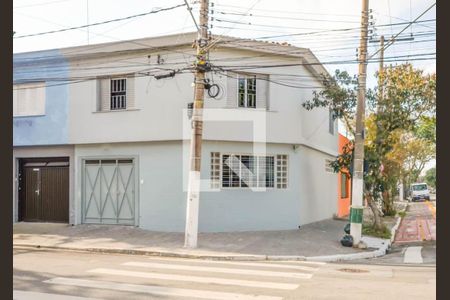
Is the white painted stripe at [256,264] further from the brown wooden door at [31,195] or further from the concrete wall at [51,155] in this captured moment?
the brown wooden door at [31,195]

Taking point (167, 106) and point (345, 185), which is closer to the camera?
point (167, 106)

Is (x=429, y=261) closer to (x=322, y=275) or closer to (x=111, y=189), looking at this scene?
(x=322, y=275)

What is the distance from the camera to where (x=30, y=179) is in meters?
18.7

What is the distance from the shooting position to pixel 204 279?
9.12 meters

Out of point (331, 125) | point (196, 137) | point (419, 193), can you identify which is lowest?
point (419, 193)

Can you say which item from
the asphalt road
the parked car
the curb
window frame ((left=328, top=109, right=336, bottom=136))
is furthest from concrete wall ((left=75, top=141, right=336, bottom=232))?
the parked car

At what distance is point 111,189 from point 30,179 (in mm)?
3785

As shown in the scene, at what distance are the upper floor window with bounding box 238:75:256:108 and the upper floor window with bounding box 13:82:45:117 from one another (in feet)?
24.8

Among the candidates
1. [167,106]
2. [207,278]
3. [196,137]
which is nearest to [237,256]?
[207,278]

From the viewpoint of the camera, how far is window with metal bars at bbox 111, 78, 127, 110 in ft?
56.3

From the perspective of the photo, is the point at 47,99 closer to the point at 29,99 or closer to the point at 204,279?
the point at 29,99

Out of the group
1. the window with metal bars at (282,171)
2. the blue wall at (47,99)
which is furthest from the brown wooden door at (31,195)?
the window with metal bars at (282,171)

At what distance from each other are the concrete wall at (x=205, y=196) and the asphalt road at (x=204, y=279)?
4.25 meters

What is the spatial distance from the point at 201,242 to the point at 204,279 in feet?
16.8
